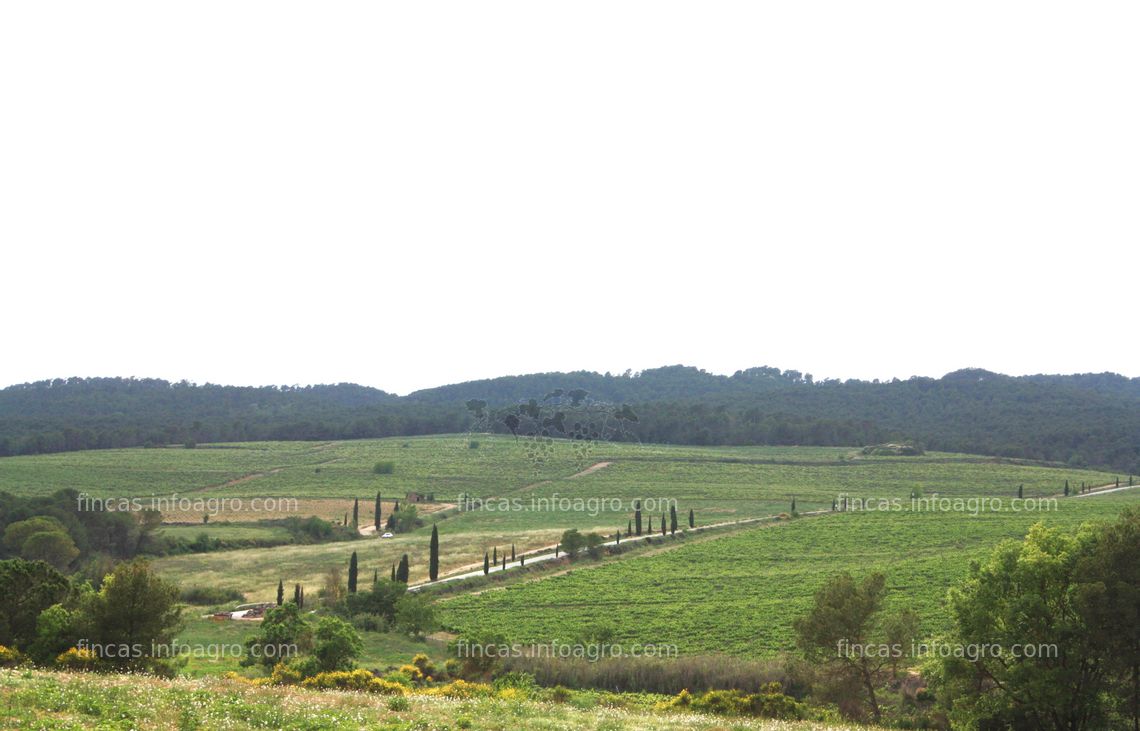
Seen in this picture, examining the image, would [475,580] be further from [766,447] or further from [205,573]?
[766,447]

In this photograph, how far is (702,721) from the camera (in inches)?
716

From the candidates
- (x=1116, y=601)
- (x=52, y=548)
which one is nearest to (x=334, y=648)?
(x=1116, y=601)

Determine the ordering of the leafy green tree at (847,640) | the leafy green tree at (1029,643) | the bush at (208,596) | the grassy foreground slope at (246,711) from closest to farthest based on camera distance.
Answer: the grassy foreground slope at (246,711) → the leafy green tree at (1029,643) → the leafy green tree at (847,640) → the bush at (208,596)

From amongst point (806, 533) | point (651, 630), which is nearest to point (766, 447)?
point (806, 533)

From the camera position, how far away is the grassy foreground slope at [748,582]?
146ft

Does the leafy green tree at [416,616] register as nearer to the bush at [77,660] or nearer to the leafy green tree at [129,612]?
the leafy green tree at [129,612]

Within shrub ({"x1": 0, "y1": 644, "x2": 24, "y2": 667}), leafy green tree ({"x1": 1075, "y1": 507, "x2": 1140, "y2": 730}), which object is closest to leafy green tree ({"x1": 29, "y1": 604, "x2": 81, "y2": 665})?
shrub ({"x1": 0, "y1": 644, "x2": 24, "y2": 667})

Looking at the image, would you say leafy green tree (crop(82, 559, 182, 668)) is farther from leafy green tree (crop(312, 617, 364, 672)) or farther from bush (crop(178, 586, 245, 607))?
bush (crop(178, 586, 245, 607))

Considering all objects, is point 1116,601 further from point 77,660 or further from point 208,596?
point 208,596

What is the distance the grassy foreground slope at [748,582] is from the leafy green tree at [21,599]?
20.2 metres

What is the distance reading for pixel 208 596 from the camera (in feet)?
188

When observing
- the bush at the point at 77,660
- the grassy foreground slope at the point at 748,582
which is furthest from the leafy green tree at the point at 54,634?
the grassy foreground slope at the point at 748,582

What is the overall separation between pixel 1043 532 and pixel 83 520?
2955 inches

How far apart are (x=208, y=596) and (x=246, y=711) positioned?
4619cm
